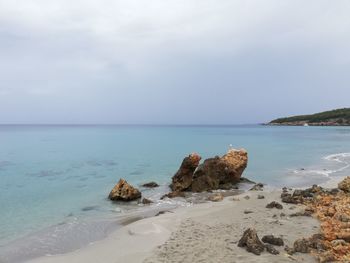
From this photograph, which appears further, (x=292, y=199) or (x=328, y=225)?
(x=292, y=199)

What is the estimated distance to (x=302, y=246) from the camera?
11062mm

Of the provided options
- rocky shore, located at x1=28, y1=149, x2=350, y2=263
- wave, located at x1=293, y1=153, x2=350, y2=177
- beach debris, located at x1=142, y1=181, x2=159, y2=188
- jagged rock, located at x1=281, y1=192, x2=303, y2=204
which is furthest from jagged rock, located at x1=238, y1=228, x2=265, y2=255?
wave, located at x1=293, y1=153, x2=350, y2=177

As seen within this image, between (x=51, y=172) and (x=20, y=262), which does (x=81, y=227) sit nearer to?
(x=20, y=262)

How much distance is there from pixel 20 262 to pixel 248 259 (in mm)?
7592

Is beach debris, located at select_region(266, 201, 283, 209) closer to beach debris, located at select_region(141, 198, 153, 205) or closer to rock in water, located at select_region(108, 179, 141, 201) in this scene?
beach debris, located at select_region(141, 198, 153, 205)

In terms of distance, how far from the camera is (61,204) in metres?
21.2

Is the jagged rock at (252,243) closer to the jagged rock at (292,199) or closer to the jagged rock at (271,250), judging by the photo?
the jagged rock at (271,250)

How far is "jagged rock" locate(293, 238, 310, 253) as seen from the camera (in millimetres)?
10938

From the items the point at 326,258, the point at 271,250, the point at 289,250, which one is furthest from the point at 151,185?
the point at 326,258

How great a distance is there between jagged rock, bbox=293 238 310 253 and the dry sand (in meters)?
0.21

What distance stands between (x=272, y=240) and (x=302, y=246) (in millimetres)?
993

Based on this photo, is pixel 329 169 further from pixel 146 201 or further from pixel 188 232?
pixel 188 232

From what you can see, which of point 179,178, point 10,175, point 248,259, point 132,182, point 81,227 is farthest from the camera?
point 10,175

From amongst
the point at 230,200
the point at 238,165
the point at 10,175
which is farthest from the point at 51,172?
the point at 230,200
